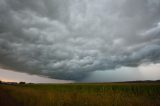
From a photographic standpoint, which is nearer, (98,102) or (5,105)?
(5,105)

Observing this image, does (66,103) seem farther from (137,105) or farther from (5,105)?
(137,105)

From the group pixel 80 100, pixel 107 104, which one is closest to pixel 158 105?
pixel 107 104

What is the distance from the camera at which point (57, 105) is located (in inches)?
392

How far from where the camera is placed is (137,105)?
9.68m

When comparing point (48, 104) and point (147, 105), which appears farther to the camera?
point (48, 104)

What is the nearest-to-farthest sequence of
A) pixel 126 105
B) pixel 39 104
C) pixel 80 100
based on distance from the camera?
pixel 126 105 < pixel 39 104 < pixel 80 100

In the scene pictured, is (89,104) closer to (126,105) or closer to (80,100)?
(80,100)

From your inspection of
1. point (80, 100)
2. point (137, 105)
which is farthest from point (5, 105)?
point (137, 105)

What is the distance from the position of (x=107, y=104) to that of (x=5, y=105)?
678cm

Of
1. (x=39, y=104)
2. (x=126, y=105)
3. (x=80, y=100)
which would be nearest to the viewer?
(x=126, y=105)

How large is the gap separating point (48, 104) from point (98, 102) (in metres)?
3.55

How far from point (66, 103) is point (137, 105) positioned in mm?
4722

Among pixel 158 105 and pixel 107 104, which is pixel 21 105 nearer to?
pixel 107 104

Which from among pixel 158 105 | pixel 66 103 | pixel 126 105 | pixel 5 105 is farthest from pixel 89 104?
pixel 5 105
